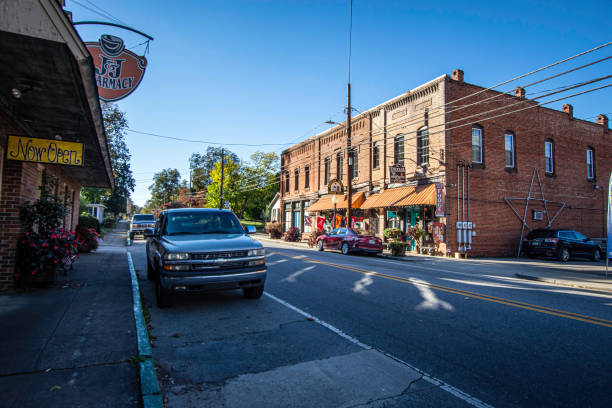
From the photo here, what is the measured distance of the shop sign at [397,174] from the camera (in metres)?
21.6

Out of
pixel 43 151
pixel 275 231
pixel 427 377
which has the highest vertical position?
pixel 43 151

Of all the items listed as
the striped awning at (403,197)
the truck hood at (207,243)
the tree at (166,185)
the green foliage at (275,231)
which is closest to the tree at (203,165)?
the tree at (166,185)

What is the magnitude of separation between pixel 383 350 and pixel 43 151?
703cm

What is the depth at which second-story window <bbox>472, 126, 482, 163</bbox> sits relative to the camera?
21.1m

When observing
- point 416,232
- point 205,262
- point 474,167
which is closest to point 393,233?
point 416,232

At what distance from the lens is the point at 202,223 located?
7.31m

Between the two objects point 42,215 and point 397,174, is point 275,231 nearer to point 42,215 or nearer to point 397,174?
point 397,174

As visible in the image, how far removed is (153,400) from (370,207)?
2111 centimetres

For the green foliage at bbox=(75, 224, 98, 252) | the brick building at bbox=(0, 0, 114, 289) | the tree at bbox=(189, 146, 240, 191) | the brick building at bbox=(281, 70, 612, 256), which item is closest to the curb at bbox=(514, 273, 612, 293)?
the brick building at bbox=(281, 70, 612, 256)

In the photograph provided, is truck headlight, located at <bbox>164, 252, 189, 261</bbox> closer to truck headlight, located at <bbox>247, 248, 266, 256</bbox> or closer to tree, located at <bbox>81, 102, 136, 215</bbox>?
truck headlight, located at <bbox>247, 248, 266, 256</bbox>

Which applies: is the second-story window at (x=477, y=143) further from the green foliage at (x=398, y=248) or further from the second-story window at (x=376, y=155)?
the green foliage at (x=398, y=248)

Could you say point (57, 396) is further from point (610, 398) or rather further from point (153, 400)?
point (610, 398)

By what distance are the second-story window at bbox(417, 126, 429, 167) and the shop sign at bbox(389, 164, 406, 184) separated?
1.05 m

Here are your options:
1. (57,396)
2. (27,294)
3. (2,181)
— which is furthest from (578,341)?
(2,181)
